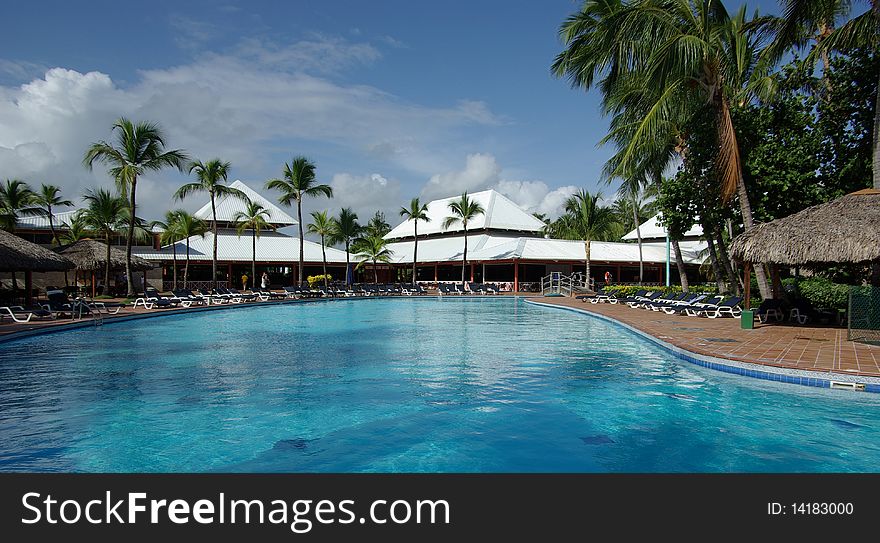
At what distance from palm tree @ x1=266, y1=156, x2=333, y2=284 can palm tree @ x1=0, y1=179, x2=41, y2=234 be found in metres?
13.7

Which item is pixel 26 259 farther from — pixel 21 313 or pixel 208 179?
pixel 208 179

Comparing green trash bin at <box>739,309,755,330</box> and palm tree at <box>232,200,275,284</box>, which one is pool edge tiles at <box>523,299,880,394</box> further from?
palm tree at <box>232,200,275,284</box>

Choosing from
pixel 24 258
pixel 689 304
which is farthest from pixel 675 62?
pixel 24 258

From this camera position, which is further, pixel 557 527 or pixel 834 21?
pixel 834 21

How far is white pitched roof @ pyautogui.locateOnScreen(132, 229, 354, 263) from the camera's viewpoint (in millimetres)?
35219

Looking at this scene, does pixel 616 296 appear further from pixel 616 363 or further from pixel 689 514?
pixel 689 514

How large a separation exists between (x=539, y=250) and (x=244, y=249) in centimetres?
2006

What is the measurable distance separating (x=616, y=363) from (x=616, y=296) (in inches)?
601

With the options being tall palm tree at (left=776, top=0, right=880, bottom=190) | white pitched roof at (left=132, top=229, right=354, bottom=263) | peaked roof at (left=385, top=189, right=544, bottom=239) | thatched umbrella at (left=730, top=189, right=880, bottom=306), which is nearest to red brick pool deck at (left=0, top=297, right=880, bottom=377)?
thatched umbrella at (left=730, top=189, right=880, bottom=306)

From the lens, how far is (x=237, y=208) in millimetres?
40000

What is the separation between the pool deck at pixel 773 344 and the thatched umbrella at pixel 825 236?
1.71 metres

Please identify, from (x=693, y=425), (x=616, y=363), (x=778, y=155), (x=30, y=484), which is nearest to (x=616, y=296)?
(x=778, y=155)

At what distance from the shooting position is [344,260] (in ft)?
130

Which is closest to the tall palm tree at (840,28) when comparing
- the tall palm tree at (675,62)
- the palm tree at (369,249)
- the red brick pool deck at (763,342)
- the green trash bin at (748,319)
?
the tall palm tree at (675,62)
